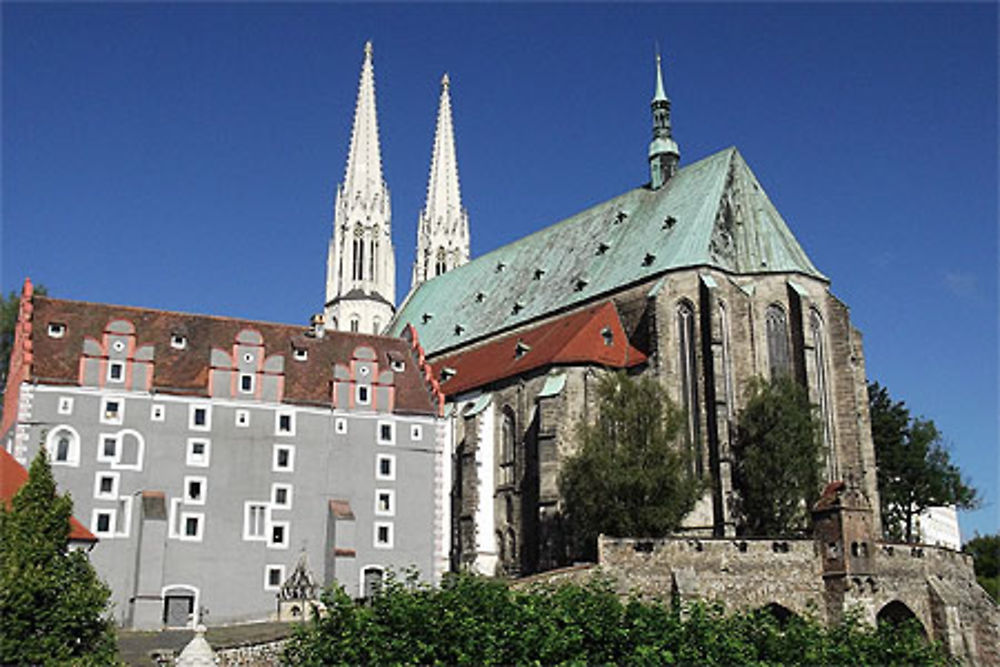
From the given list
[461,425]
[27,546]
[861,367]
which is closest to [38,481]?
[27,546]

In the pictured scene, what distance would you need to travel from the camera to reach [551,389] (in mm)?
50031

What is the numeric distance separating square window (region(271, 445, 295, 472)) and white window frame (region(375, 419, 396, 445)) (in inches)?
142

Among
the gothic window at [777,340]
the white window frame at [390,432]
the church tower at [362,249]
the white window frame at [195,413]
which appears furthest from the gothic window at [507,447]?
the church tower at [362,249]

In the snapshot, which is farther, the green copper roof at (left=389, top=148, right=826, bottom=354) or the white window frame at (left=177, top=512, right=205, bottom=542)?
the green copper roof at (left=389, top=148, right=826, bottom=354)

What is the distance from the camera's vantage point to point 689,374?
50.8 meters

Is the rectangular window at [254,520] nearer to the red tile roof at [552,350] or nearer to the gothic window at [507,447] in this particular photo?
the gothic window at [507,447]

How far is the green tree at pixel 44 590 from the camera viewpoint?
21.9 m

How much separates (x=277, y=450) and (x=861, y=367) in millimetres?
28656

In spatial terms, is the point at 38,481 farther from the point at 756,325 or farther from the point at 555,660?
the point at 756,325

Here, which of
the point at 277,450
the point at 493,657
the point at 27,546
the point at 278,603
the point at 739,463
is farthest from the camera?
the point at 739,463

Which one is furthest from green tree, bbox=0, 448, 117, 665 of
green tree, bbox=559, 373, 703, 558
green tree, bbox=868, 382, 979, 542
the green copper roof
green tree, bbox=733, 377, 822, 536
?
green tree, bbox=868, 382, 979, 542

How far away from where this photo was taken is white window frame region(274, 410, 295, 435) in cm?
4162

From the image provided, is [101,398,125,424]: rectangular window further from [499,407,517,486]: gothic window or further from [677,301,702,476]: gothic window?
[677,301,702,476]: gothic window

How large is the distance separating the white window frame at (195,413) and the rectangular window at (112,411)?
239 centimetres
